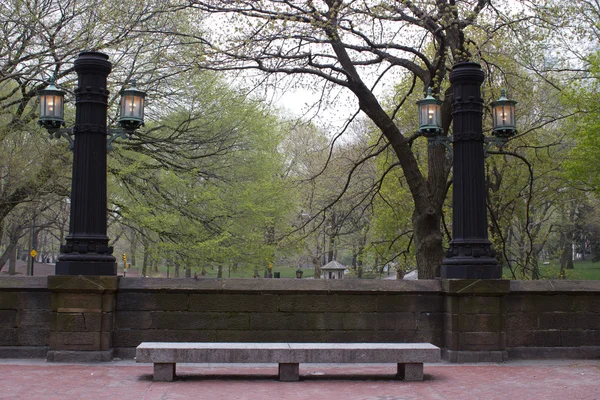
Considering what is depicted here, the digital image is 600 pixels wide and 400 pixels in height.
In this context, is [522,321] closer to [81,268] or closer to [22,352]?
[81,268]

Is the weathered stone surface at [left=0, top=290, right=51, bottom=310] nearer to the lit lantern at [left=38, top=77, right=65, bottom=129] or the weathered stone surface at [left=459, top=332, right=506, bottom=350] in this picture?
the lit lantern at [left=38, top=77, right=65, bottom=129]

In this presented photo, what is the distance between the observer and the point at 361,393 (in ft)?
22.9

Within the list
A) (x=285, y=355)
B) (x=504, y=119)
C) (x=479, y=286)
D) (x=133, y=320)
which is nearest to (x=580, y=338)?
(x=479, y=286)

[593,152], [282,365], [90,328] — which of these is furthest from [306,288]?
[593,152]

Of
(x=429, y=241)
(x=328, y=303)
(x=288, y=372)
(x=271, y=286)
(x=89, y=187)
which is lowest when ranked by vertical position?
(x=288, y=372)

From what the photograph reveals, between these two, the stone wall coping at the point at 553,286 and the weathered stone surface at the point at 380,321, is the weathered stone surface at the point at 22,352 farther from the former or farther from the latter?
the stone wall coping at the point at 553,286

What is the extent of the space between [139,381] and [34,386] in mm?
1128

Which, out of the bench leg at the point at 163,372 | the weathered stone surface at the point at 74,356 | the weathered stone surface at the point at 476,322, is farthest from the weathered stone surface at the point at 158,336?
the weathered stone surface at the point at 476,322

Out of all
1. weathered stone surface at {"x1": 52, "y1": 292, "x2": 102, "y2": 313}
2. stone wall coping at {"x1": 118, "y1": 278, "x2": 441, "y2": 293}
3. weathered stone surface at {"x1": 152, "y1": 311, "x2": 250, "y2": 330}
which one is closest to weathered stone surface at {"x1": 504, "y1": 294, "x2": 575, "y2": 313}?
stone wall coping at {"x1": 118, "y1": 278, "x2": 441, "y2": 293}

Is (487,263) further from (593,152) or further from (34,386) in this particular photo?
(593,152)

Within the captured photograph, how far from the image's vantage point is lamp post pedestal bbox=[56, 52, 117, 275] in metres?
8.62

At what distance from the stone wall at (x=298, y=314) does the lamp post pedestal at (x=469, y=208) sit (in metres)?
0.22

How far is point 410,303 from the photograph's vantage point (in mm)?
9344

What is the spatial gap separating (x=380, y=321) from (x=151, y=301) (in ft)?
10.7
